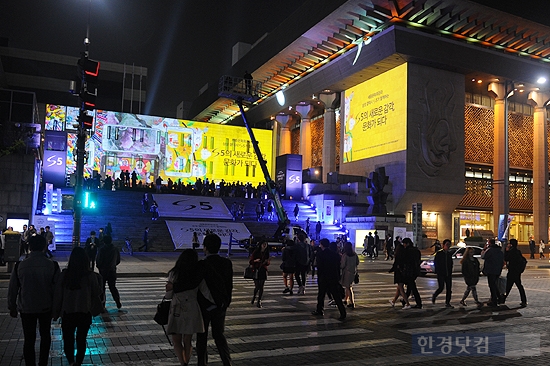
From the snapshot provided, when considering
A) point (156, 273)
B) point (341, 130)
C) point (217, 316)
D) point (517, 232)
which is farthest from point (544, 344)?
point (517, 232)

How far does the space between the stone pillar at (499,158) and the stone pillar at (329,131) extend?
53.8 ft

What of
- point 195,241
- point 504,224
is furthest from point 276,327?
point 504,224

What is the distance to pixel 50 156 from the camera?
123 feet

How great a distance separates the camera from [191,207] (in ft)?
125

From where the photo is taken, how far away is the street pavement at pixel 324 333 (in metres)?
7.11

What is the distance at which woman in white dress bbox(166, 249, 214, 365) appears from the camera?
5.66 m

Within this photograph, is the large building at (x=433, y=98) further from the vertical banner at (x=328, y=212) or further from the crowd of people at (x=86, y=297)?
Result: the crowd of people at (x=86, y=297)

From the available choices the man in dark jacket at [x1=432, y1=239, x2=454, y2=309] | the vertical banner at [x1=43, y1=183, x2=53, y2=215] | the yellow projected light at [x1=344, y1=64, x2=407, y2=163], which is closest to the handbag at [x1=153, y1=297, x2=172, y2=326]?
the man in dark jacket at [x1=432, y1=239, x2=454, y2=309]

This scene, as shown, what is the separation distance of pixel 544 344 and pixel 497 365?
1.93 meters

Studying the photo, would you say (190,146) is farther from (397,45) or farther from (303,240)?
(303,240)

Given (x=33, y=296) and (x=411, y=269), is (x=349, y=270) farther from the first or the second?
(x=33, y=296)

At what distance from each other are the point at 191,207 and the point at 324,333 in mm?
30163

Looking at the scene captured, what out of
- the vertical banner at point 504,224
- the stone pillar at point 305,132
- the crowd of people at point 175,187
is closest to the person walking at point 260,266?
the vertical banner at point 504,224

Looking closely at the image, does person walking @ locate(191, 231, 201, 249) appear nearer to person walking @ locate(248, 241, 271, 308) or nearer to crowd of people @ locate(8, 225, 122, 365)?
person walking @ locate(248, 241, 271, 308)
